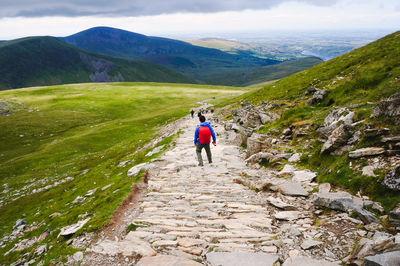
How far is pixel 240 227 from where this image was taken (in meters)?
8.94

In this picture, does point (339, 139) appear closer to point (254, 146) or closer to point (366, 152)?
point (366, 152)

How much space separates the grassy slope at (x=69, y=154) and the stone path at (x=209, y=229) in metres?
2.34

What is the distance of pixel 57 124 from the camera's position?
260ft

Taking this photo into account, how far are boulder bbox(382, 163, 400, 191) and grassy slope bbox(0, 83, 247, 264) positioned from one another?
38.4ft

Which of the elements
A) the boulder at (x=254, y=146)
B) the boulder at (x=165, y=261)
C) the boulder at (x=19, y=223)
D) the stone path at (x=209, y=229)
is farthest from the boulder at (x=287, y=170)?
the boulder at (x=19, y=223)

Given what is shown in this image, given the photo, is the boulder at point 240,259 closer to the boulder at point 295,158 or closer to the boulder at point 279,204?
the boulder at point 279,204

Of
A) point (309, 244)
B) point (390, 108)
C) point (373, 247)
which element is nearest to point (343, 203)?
point (309, 244)

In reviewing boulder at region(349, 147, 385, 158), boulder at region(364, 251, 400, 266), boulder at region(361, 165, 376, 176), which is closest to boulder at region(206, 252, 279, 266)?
boulder at region(364, 251, 400, 266)

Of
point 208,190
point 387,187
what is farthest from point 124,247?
point 387,187

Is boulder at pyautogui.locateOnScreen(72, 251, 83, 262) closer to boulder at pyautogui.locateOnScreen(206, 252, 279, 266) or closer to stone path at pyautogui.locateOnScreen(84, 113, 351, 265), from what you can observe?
stone path at pyautogui.locateOnScreen(84, 113, 351, 265)

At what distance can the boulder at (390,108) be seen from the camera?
1150 centimetres

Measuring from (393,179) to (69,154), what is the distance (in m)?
56.1

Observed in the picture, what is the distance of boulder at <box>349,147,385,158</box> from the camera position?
1003 centimetres

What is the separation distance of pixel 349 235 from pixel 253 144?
12.2 m
